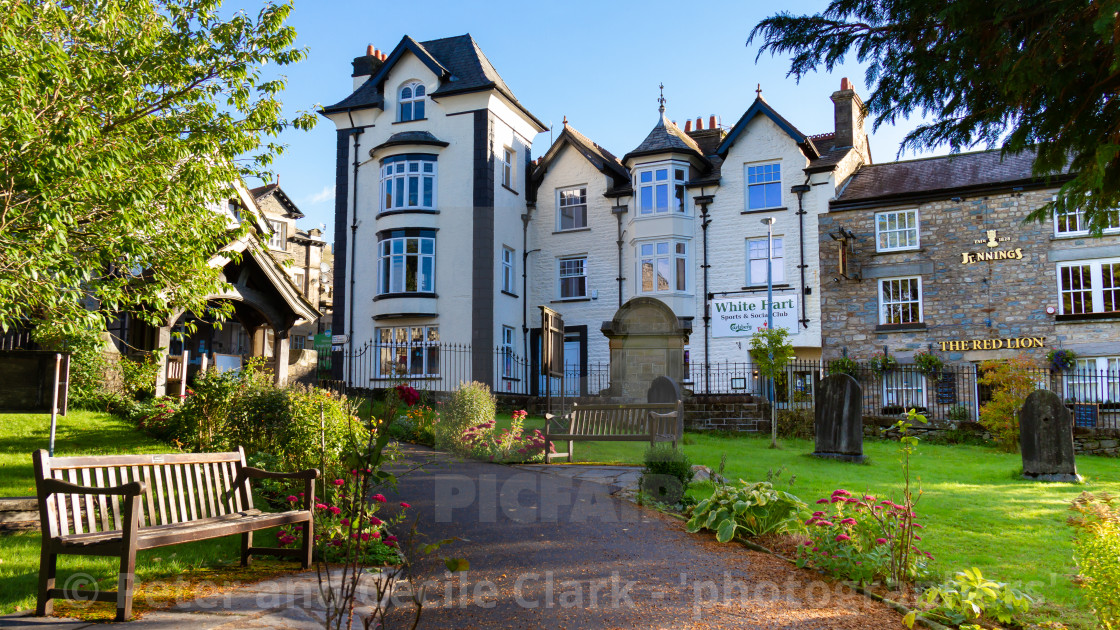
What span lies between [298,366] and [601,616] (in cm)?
3756

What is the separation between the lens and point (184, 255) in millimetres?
9484

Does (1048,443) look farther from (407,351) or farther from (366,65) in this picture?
(366,65)

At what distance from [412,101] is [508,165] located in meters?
4.12

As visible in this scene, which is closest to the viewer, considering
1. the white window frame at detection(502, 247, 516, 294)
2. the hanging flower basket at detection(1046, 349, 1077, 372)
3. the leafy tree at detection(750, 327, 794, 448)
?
the leafy tree at detection(750, 327, 794, 448)

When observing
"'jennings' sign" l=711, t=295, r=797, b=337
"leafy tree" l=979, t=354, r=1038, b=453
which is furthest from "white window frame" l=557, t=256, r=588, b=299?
"leafy tree" l=979, t=354, r=1038, b=453

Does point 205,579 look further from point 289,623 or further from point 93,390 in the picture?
point 93,390

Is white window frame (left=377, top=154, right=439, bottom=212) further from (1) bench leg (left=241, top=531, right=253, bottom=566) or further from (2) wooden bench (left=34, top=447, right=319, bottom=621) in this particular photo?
(1) bench leg (left=241, top=531, right=253, bottom=566)

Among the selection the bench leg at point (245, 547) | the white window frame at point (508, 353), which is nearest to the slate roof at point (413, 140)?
the white window frame at point (508, 353)

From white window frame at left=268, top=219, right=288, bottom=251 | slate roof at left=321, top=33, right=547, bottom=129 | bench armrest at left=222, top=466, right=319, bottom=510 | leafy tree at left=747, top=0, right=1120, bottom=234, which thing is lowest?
bench armrest at left=222, top=466, right=319, bottom=510

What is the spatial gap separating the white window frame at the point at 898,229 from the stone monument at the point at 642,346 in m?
6.97

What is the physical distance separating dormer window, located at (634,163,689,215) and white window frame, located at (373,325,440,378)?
867 centimetres

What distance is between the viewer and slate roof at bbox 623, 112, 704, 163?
2858 cm

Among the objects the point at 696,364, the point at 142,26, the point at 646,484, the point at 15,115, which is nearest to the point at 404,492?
the point at 646,484

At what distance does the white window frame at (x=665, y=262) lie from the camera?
28.2 meters
